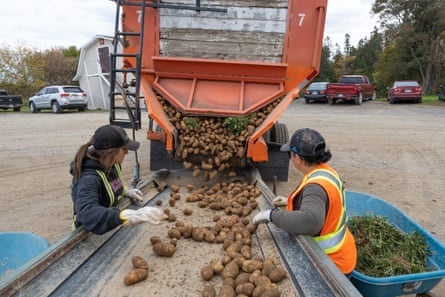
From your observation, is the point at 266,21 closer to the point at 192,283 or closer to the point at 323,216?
the point at 323,216

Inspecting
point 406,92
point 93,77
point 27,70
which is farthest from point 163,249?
point 27,70

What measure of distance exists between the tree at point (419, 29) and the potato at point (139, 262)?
A: 28575mm

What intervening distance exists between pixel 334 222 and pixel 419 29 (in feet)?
95.5

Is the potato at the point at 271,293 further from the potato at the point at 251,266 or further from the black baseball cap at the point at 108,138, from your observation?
the black baseball cap at the point at 108,138

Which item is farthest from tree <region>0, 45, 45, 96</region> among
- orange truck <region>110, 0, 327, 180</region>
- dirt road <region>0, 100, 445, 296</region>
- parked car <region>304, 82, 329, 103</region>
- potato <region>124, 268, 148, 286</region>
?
potato <region>124, 268, 148, 286</region>

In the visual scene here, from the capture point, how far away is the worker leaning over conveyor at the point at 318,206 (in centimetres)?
202

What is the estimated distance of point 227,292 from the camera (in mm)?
1773

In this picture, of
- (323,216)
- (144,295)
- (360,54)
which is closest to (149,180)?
(144,295)

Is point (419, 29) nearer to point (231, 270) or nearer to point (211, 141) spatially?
point (211, 141)

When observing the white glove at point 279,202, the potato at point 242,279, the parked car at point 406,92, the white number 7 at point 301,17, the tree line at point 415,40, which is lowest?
the potato at point 242,279

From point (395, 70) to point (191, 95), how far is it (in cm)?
2865

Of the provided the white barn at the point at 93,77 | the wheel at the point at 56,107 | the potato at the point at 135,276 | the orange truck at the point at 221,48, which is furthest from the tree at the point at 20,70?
the potato at the point at 135,276

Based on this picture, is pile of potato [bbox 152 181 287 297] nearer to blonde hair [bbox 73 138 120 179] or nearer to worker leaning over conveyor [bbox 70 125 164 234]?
worker leaning over conveyor [bbox 70 125 164 234]

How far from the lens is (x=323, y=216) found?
200 centimetres
